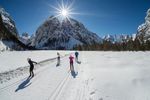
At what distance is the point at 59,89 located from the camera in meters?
13.5

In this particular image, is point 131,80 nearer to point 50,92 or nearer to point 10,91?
point 50,92

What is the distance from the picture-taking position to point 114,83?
14.1 m

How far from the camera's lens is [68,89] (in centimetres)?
1347

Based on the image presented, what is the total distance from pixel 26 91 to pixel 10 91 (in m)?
1.36

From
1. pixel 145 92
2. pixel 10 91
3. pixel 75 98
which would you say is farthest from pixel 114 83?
pixel 10 91

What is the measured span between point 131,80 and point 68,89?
Result: 5.42 metres

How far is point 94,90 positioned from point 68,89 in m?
2.09

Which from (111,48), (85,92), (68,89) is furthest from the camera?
(111,48)

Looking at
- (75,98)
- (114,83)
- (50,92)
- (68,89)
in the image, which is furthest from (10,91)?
(114,83)

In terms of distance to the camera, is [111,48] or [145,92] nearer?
[145,92]

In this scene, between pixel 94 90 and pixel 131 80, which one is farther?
pixel 131 80

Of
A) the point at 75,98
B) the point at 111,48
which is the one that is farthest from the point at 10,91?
the point at 111,48

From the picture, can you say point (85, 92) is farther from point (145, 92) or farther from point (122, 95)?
point (145, 92)

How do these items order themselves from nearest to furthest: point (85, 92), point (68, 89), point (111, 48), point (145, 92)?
point (145, 92) → point (85, 92) → point (68, 89) → point (111, 48)
